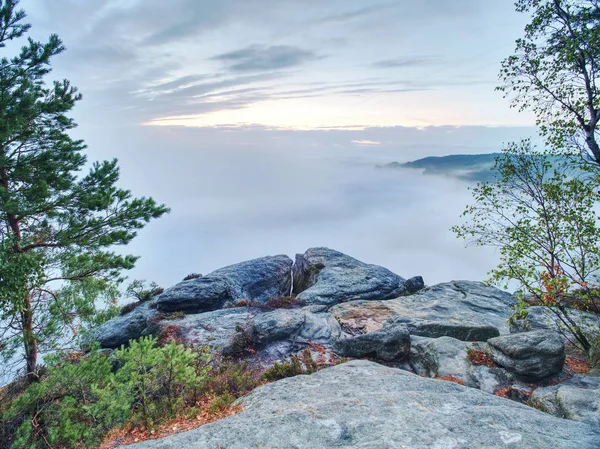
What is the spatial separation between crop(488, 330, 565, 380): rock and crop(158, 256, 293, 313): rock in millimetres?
15519

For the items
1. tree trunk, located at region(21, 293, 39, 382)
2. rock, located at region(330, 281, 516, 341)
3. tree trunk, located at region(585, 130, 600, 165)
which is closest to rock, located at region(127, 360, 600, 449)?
rock, located at region(330, 281, 516, 341)

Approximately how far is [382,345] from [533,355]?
191 inches

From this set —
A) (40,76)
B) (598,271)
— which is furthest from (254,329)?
(40,76)

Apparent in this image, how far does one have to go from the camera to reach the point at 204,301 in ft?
70.0

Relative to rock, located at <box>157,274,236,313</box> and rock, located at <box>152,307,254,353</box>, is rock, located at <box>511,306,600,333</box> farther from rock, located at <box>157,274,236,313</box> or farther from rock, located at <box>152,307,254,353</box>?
rock, located at <box>157,274,236,313</box>

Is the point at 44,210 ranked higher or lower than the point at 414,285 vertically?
Result: higher

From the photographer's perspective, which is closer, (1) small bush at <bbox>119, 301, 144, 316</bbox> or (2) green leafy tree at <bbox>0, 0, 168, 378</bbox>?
(2) green leafy tree at <bbox>0, 0, 168, 378</bbox>

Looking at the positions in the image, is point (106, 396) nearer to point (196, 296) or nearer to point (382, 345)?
point (382, 345)

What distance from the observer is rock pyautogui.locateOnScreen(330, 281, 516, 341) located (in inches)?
595

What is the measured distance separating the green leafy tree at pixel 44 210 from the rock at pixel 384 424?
11.1 meters

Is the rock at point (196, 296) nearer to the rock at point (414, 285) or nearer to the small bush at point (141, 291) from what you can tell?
the small bush at point (141, 291)

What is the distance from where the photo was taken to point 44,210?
16.3 metres

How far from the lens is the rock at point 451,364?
11.4 metres

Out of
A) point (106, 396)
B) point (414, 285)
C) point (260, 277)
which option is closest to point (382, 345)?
point (106, 396)
